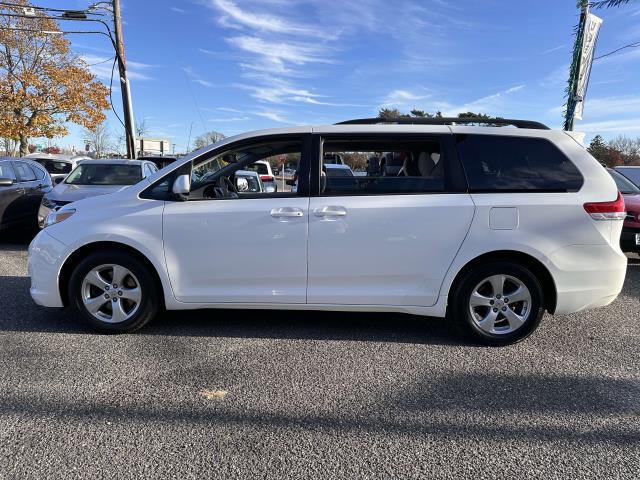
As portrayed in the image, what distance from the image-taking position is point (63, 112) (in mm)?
24422

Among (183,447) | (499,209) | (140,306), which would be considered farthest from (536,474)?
(140,306)

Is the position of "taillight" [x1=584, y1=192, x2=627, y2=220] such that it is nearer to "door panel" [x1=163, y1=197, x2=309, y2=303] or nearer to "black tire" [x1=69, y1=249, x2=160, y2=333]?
"door panel" [x1=163, y1=197, x2=309, y2=303]

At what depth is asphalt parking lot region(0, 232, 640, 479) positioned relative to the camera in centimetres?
248

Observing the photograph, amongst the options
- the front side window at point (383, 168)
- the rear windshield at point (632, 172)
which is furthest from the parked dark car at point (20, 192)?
the rear windshield at point (632, 172)

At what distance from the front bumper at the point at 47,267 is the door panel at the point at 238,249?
38.6 inches

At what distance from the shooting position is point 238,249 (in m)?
4.07

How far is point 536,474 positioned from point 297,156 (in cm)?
297

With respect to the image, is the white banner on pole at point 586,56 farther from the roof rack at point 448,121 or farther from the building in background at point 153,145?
the building in background at point 153,145

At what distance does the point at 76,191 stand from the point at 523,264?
7518 millimetres

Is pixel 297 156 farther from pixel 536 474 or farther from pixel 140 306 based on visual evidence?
pixel 536 474

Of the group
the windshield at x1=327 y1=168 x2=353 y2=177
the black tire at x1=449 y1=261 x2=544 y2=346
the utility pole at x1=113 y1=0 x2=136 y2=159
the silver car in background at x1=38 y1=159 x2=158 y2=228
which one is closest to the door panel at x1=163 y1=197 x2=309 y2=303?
the windshield at x1=327 y1=168 x2=353 y2=177

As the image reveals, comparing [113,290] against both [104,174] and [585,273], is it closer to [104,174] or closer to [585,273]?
[585,273]

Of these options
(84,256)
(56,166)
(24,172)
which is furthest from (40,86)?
(84,256)

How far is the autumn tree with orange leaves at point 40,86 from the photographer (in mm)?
22953
